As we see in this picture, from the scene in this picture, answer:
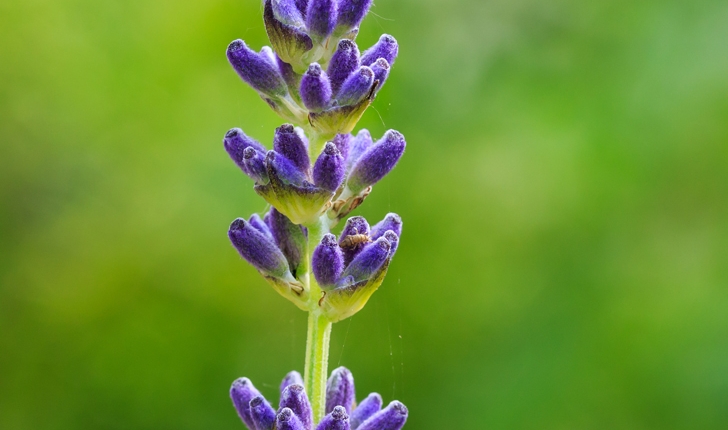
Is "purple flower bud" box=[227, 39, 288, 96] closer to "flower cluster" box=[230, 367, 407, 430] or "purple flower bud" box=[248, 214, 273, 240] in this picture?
"purple flower bud" box=[248, 214, 273, 240]

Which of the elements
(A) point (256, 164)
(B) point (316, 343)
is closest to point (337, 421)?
(B) point (316, 343)

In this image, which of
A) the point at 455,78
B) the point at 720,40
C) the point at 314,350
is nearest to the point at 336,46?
the point at 314,350

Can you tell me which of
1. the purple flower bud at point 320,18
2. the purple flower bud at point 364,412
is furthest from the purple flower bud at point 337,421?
the purple flower bud at point 320,18

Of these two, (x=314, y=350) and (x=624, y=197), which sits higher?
(x=624, y=197)

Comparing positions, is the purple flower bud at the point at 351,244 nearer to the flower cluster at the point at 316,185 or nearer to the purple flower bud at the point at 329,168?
the flower cluster at the point at 316,185

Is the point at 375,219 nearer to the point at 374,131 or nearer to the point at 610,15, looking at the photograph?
the point at 374,131
